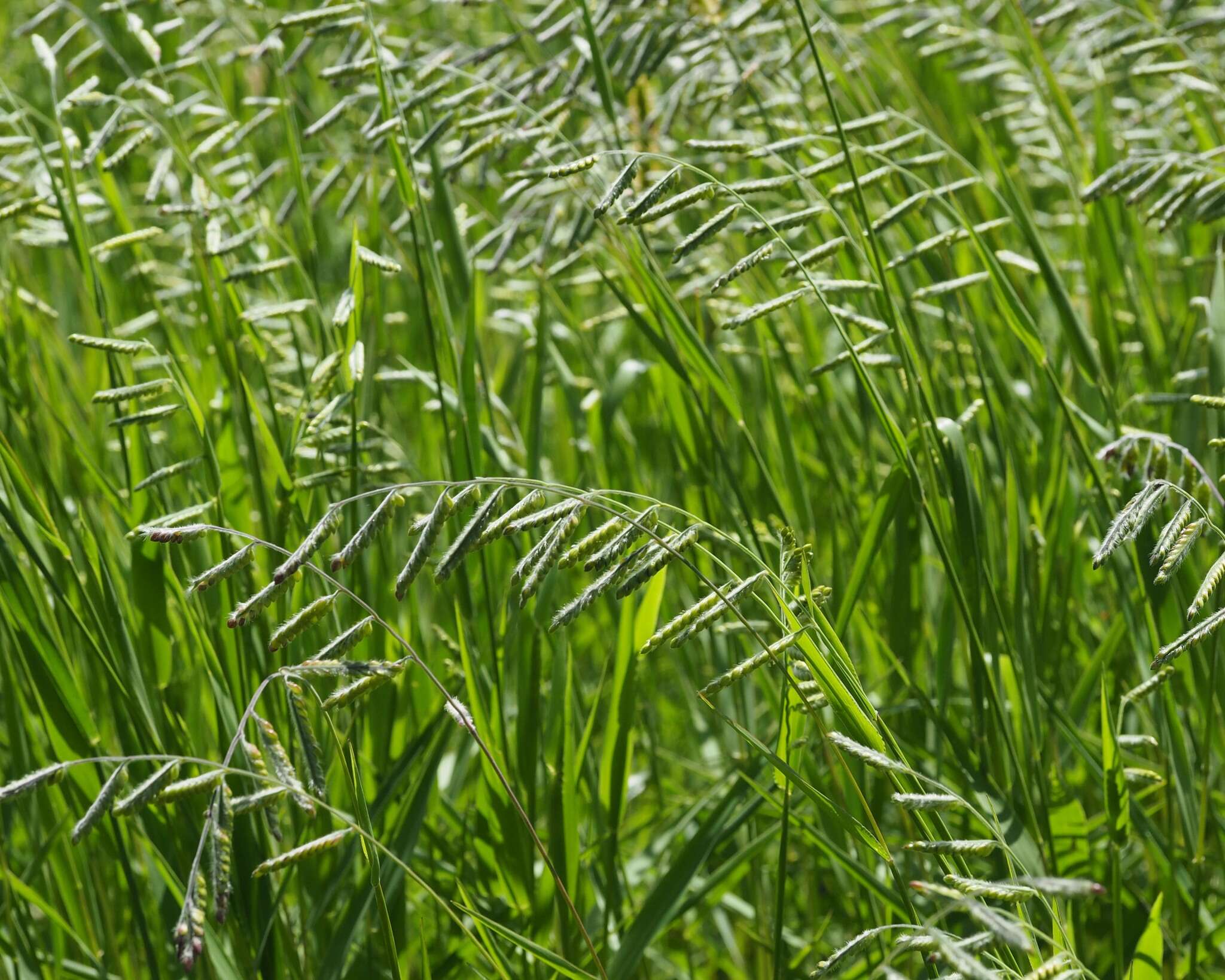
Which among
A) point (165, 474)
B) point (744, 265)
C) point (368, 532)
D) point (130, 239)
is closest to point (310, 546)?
point (368, 532)

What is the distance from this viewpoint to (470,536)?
3.30 ft

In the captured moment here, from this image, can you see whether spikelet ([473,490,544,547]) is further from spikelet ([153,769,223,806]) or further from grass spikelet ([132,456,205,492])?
grass spikelet ([132,456,205,492])

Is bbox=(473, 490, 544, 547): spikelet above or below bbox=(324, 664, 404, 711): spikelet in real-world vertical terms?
above

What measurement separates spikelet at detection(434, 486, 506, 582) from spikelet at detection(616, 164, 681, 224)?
11.6 inches

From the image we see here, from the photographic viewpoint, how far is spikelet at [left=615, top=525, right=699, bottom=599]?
3.09 feet

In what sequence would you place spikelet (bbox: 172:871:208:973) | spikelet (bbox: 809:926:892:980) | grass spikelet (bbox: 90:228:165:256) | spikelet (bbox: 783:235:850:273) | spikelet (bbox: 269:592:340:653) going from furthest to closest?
1. grass spikelet (bbox: 90:228:165:256)
2. spikelet (bbox: 783:235:850:273)
3. spikelet (bbox: 269:592:340:653)
4. spikelet (bbox: 809:926:892:980)
5. spikelet (bbox: 172:871:208:973)

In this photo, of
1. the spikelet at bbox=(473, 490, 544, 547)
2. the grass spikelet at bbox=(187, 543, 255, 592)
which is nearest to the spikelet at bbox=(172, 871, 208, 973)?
the grass spikelet at bbox=(187, 543, 255, 592)

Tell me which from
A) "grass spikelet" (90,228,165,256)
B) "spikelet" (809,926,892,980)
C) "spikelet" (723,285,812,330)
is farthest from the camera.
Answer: "grass spikelet" (90,228,165,256)

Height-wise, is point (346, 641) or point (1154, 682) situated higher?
point (346, 641)

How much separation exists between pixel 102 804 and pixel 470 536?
1.12ft

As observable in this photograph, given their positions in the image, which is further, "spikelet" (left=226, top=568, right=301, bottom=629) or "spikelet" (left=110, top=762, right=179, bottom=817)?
"spikelet" (left=226, top=568, right=301, bottom=629)

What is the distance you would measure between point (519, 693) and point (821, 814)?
0.41 m

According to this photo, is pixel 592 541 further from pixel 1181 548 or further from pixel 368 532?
pixel 1181 548

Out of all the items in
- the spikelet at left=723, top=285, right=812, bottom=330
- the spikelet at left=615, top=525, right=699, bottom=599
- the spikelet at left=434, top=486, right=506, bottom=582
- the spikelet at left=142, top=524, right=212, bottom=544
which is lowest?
the spikelet at left=615, top=525, right=699, bottom=599
